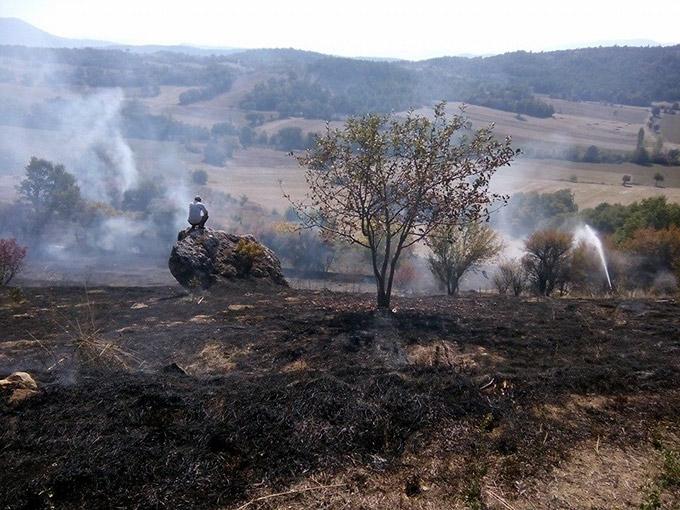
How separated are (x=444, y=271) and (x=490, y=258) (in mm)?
2031

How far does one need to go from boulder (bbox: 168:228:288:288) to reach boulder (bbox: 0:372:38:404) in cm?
717

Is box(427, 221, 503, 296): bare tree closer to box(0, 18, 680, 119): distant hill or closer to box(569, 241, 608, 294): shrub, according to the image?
box(569, 241, 608, 294): shrub

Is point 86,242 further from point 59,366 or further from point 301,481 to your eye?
point 301,481

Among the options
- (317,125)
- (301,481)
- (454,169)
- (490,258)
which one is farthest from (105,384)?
(317,125)

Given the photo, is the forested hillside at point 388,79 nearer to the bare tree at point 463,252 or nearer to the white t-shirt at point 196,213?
the bare tree at point 463,252

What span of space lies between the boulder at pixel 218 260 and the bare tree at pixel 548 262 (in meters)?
10.4

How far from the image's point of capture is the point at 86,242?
127ft

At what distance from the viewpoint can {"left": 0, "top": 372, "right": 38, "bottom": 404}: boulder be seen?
5336 mm

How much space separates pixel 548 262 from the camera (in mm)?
19719

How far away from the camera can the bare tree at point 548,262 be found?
19.4 meters

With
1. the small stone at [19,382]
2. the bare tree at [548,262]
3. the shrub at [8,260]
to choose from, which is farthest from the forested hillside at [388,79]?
the small stone at [19,382]

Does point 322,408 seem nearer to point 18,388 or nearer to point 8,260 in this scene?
point 18,388

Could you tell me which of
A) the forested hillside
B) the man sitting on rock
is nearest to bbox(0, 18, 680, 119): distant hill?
the forested hillside

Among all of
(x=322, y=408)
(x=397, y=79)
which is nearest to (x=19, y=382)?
(x=322, y=408)
